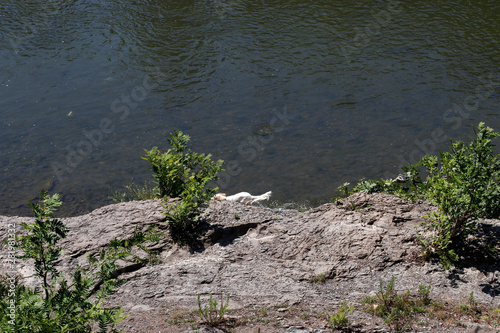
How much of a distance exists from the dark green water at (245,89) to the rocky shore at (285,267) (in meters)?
3.46

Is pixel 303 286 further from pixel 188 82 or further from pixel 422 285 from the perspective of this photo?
pixel 188 82

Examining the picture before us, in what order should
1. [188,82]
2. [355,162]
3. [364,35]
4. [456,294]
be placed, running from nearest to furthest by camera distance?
[456,294], [355,162], [188,82], [364,35]

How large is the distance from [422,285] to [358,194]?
2030mm

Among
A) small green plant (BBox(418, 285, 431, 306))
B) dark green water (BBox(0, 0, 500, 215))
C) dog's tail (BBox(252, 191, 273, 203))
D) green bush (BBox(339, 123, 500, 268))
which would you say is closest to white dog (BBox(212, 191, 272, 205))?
dog's tail (BBox(252, 191, 273, 203))

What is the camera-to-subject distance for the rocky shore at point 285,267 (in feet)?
15.5

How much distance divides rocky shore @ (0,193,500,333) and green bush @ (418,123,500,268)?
22 centimetres

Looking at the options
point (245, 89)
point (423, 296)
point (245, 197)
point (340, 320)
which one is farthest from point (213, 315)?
point (245, 89)

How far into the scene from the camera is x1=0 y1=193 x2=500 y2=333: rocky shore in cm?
471

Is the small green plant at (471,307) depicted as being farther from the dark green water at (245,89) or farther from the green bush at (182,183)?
the dark green water at (245,89)

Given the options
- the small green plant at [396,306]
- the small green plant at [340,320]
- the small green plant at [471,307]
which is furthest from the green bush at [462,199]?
the small green plant at [340,320]

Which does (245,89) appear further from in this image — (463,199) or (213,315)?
(213,315)

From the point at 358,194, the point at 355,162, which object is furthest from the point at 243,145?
the point at 358,194

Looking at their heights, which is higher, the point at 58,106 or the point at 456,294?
the point at 456,294

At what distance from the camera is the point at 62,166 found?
11.1 metres
